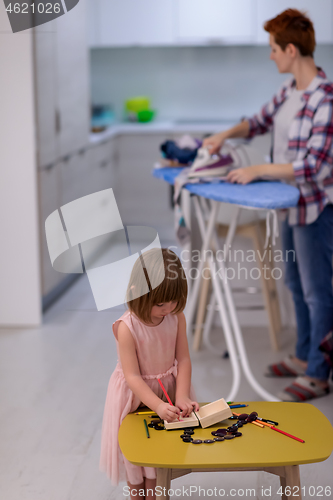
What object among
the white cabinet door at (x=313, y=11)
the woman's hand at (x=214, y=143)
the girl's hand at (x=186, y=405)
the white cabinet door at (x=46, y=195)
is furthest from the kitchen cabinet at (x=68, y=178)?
the white cabinet door at (x=313, y=11)

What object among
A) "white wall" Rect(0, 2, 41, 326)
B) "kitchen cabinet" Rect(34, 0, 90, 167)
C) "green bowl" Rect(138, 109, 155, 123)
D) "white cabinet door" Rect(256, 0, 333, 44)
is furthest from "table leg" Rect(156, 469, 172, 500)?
"green bowl" Rect(138, 109, 155, 123)

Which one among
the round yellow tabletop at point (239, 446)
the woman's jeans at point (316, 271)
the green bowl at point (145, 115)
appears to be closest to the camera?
the round yellow tabletop at point (239, 446)

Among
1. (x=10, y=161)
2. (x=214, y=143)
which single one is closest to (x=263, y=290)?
(x=214, y=143)

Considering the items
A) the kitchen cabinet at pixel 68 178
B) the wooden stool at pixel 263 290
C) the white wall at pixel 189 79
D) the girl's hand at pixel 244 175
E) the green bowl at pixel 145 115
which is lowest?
the wooden stool at pixel 263 290

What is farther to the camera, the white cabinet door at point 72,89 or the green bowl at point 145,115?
the green bowl at point 145,115

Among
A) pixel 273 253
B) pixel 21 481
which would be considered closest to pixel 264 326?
pixel 273 253

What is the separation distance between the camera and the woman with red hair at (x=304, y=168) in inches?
60.3

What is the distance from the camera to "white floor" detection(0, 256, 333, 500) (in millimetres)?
1298

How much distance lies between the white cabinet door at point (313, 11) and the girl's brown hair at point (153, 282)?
9.62 ft

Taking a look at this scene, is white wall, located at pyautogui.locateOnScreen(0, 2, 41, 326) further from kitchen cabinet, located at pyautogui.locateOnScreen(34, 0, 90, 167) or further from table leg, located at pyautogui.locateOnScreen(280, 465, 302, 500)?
table leg, located at pyautogui.locateOnScreen(280, 465, 302, 500)

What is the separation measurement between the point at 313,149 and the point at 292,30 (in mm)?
336

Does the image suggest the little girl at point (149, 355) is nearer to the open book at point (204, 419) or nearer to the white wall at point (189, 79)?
the open book at point (204, 419)

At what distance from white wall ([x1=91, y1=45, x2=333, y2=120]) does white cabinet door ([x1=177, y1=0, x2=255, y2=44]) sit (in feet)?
1.12

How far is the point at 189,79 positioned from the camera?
404 centimetres
